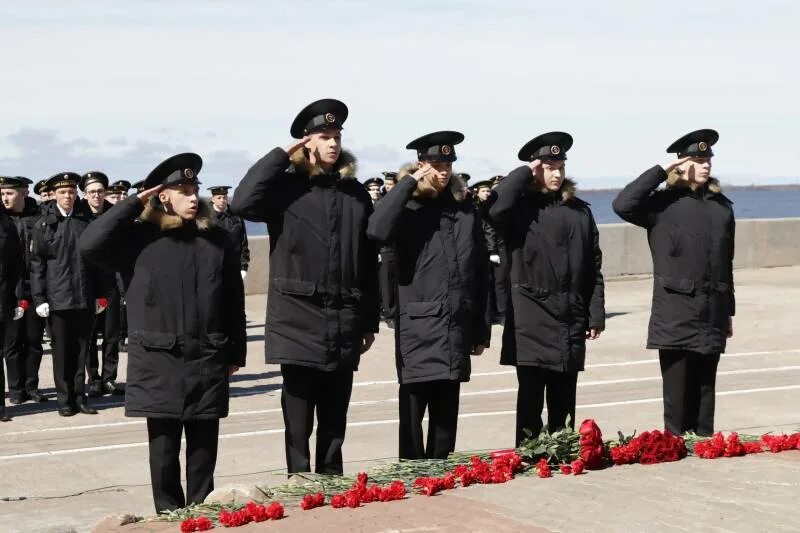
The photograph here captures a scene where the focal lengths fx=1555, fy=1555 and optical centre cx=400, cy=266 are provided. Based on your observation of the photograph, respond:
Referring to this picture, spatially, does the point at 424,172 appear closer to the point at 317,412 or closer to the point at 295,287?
the point at 295,287

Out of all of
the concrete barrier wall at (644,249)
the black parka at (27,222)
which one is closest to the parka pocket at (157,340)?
the black parka at (27,222)

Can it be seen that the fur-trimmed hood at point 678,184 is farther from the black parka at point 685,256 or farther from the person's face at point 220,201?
the person's face at point 220,201

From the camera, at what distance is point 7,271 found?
44.8 ft

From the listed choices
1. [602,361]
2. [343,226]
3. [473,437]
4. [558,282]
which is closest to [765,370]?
[602,361]

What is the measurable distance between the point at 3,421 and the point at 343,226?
5784 mm

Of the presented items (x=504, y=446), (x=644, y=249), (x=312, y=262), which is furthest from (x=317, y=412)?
(x=644, y=249)

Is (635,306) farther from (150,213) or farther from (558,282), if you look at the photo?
(150,213)

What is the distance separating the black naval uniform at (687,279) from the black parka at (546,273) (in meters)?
0.66

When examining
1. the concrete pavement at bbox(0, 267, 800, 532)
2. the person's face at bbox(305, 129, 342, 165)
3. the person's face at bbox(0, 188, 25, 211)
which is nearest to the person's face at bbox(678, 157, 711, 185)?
the concrete pavement at bbox(0, 267, 800, 532)

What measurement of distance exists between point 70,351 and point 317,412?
5.51 meters

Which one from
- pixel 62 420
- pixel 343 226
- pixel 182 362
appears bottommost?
pixel 62 420

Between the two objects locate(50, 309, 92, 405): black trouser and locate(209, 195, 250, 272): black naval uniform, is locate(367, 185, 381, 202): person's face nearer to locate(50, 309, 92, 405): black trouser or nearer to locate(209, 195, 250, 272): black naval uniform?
locate(209, 195, 250, 272): black naval uniform

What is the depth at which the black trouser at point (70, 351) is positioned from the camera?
14.0 metres

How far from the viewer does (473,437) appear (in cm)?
1230
